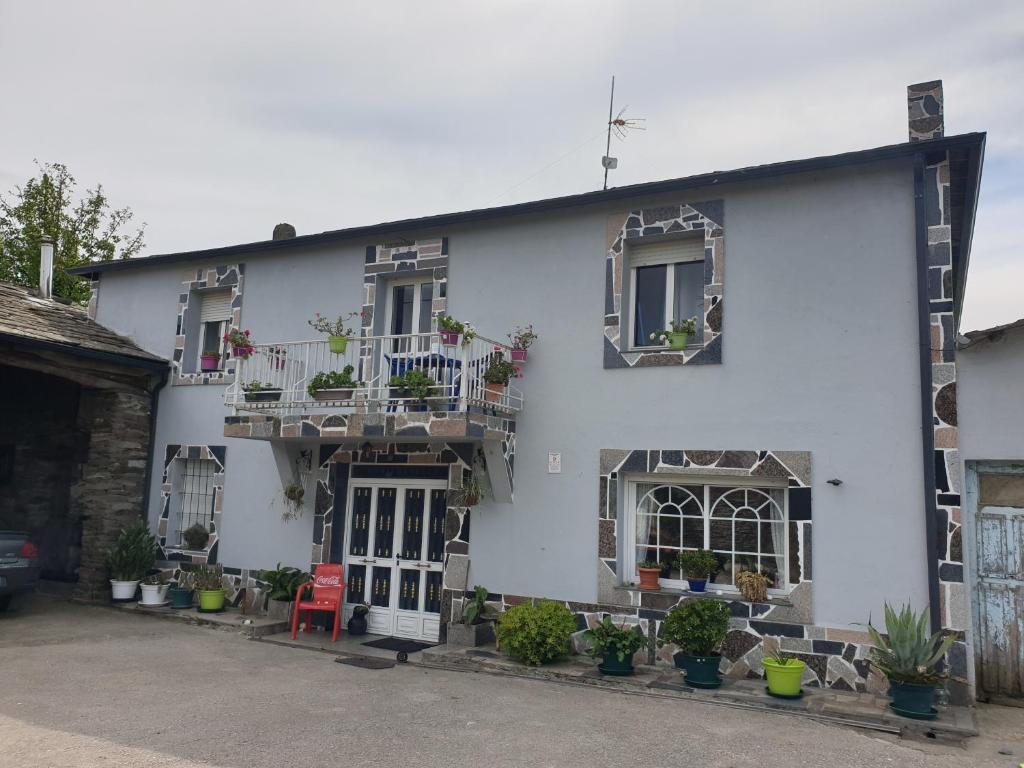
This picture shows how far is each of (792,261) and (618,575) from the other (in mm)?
3670

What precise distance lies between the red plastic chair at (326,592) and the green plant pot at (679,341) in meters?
4.82

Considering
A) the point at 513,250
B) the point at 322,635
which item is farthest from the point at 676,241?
the point at 322,635

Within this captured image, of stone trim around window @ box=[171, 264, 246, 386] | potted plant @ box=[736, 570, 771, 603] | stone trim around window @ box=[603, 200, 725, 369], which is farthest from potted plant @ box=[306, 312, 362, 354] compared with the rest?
potted plant @ box=[736, 570, 771, 603]

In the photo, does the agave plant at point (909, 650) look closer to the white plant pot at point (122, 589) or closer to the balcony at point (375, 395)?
Result: the balcony at point (375, 395)

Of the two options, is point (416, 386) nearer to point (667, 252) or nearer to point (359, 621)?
point (667, 252)

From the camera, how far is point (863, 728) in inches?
255

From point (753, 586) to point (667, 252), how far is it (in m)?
3.65

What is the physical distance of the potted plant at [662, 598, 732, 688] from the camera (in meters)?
7.48

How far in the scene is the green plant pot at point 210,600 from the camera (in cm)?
1084

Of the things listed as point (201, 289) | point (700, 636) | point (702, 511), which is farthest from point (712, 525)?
point (201, 289)

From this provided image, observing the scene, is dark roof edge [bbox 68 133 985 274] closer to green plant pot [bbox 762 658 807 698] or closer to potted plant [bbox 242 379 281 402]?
potted plant [bbox 242 379 281 402]

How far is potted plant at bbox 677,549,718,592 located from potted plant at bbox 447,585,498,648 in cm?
228

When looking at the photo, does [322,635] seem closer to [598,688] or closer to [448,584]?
[448,584]

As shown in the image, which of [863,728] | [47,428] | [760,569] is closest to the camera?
[863,728]
